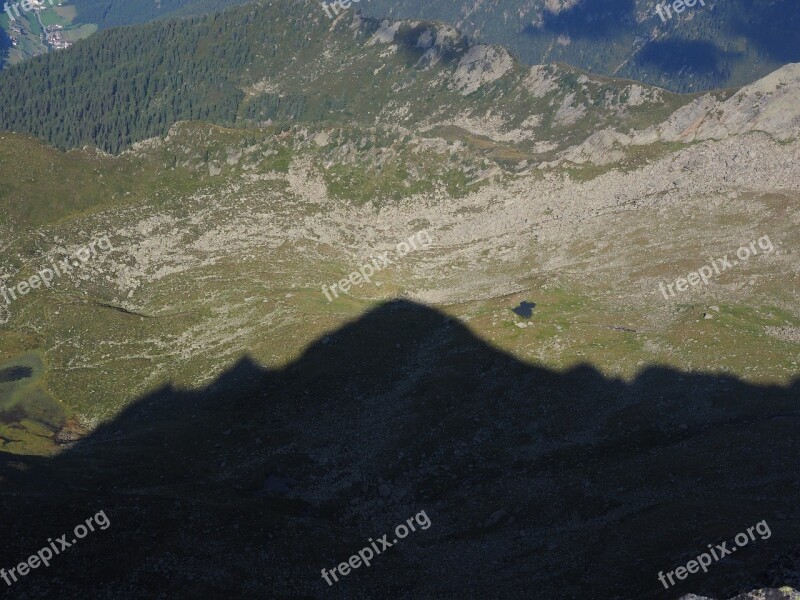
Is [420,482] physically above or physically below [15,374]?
below

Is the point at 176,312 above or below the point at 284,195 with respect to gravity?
below

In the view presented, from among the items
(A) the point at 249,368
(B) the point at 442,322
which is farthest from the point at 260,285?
(B) the point at 442,322

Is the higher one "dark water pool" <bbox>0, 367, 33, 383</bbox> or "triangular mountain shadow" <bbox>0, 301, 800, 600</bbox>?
"dark water pool" <bbox>0, 367, 33, 383</bbox>

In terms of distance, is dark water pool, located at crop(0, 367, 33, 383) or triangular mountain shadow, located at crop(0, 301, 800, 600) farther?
dark water pool, located at crop(0, 367, 33, 383)

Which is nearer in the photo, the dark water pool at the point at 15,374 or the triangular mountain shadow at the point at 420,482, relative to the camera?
the triangular mountain shadow at the point at 420,482

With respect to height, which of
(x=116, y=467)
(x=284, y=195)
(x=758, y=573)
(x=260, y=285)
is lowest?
(x=758, y=573)

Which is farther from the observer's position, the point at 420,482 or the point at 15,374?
the point at 15,374

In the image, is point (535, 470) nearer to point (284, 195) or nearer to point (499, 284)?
point (499, 284)

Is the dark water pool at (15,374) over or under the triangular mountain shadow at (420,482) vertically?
A: over
